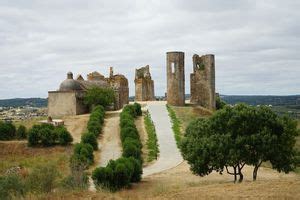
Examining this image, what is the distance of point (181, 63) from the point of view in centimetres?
5219

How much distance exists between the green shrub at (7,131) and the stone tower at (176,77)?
17.7 meters

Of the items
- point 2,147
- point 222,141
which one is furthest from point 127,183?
point 2,147

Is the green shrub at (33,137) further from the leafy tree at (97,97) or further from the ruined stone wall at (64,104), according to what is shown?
the leafy tree at (97,97)

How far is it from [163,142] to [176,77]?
14241 millimetres

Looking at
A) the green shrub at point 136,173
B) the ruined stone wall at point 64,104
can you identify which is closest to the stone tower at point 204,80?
the ruined stone wall at point 64,104

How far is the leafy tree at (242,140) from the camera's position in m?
23.2

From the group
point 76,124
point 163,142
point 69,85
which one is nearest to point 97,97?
point 69,85

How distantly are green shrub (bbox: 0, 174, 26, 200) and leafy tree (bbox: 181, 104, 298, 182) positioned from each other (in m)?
8.86

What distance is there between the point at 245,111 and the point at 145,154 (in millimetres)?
12626

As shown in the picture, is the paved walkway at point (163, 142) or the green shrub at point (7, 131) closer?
the paved walkway at point (163, 142)

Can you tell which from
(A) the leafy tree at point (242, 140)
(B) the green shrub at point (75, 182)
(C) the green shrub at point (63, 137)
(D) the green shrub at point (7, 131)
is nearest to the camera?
(B) the green shrub at point (75, 182)

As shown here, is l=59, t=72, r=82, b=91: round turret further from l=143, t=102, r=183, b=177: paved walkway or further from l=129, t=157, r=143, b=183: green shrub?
l=129, t=157, r=143, b=183: green shrub

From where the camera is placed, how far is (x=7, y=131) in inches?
1590

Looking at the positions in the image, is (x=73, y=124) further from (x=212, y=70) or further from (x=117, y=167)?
(x=117, y=167)
